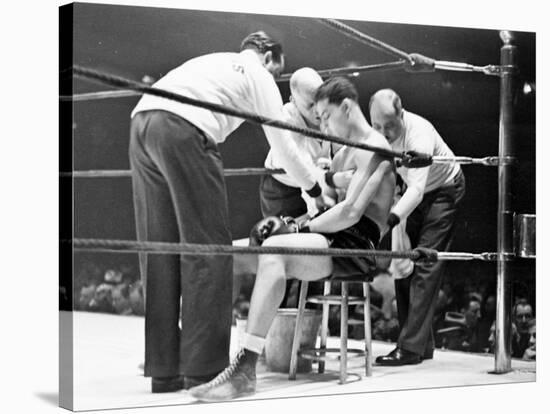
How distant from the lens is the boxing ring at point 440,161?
574cm

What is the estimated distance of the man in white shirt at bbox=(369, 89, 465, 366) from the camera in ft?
21.8

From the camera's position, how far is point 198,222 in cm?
585

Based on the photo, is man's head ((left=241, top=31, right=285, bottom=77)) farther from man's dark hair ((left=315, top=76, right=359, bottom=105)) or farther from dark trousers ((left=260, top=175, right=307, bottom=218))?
dark trousers ((left=260, top=175, right=307, bottom=218))

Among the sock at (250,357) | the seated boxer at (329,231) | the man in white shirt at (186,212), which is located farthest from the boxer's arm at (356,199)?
the sock at (250,357)

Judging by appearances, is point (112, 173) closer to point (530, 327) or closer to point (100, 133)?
point (100, 133)

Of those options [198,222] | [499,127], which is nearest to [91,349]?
[198,222]

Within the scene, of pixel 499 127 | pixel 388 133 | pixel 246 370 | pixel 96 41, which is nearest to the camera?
pixel 96 41

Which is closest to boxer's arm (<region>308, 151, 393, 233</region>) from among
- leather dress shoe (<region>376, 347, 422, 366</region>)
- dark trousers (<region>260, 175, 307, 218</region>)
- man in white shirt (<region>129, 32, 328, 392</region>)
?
dark trousers (<region>260, 175, 307, 218</region>)

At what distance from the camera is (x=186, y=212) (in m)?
5.82

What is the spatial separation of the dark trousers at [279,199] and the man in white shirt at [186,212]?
29cm

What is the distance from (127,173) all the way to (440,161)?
1.86 metres

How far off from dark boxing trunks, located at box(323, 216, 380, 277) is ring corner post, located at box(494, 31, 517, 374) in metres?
0.92

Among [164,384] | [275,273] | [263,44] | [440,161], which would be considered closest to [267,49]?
[263,44]

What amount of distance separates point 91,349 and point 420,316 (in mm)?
1949
